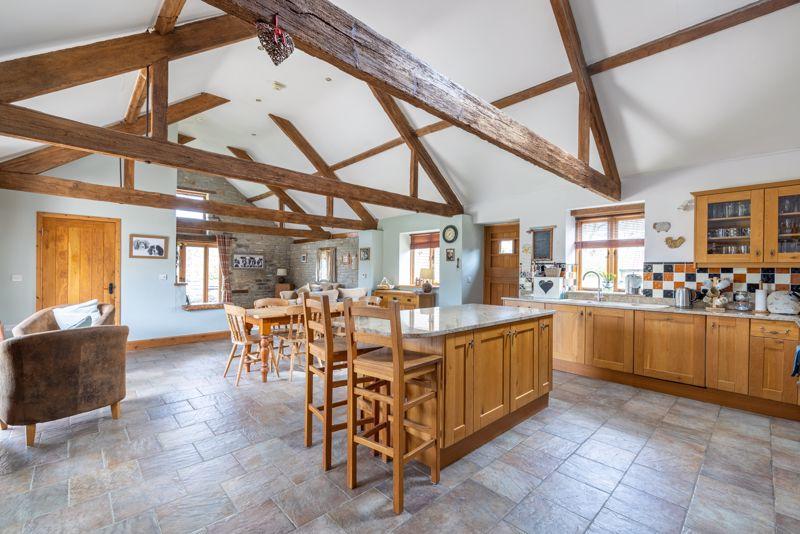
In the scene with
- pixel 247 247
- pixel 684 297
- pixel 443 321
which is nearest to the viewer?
pixel 443 321

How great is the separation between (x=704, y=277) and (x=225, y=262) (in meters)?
9.94

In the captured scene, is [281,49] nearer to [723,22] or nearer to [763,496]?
[763,496]

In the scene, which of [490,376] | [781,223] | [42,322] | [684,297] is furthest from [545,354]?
[42,322]

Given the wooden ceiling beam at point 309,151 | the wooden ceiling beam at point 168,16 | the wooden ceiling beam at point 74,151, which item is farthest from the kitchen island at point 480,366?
the wooden ceiling beam at point 74,151

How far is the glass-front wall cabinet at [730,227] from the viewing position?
3516 mm

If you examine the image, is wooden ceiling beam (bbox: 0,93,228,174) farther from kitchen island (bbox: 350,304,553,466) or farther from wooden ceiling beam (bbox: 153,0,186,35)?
kitchen island (bbox: 350,304,553,466)

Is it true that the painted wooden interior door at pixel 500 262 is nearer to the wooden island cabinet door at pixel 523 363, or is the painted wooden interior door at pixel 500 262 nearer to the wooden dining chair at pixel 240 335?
the wooden island cabinet door at pixel 523 363

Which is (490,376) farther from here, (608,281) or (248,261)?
(248,261)

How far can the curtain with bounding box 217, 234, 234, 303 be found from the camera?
962 centimetres

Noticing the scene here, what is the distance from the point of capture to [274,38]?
1.43m

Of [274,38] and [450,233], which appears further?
[450,233]

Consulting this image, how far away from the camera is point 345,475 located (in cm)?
227

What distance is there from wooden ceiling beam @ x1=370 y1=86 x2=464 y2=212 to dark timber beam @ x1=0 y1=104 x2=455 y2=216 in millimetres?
1199

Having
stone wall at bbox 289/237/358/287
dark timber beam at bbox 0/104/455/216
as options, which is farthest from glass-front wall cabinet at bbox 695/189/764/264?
stone wall at bbox 289/237/358/287
